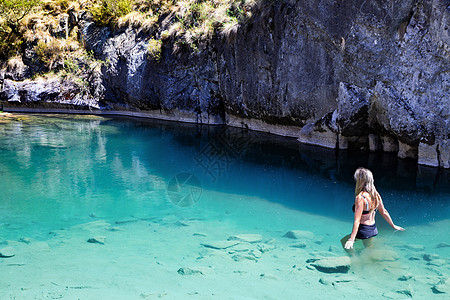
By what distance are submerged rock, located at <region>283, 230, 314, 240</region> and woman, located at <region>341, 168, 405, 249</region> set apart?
0.79 m

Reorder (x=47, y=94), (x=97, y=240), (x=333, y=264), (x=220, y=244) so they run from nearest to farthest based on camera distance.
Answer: (x=333, y=264) → (x=220, y=244) → (x=97, y=240) → (x=47, y=94)

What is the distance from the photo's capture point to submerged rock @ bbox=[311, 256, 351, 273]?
544cm

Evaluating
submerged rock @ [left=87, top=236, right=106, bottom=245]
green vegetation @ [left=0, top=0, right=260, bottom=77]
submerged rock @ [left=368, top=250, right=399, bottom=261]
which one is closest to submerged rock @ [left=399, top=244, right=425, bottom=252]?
submerged rock @ [left=368, top=250, right=399, bottom=261]

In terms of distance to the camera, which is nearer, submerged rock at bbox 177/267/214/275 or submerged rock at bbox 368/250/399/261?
submerged rock at bbox 177/267/214/275

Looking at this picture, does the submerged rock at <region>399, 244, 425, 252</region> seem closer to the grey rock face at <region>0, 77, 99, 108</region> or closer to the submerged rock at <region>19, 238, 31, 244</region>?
the submerged rock at <region>19, 238, 31, 244</region>

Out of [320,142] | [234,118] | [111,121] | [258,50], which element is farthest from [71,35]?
[320,142]

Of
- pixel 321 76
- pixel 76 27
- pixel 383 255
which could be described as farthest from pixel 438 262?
pixel 76 27

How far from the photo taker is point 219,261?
5852 mm

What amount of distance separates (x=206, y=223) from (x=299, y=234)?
1.70 meters

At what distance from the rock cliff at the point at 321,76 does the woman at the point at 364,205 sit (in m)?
6.45

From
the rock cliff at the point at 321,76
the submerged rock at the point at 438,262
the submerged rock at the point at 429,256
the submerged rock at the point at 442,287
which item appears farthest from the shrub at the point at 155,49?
the submerged rock at the point at 442,287

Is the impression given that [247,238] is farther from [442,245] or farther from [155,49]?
[155,49]

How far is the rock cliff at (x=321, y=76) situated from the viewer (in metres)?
11.2

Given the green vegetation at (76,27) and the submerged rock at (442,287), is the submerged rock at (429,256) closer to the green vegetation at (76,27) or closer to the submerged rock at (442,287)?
the submerged rock at (442,287)
